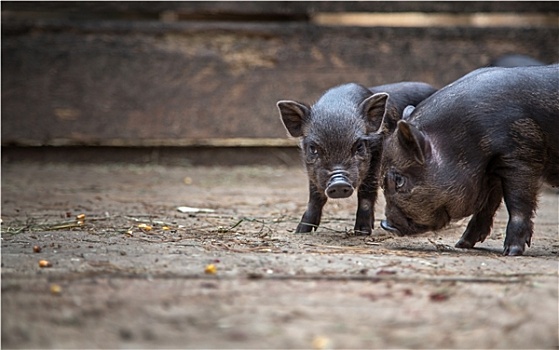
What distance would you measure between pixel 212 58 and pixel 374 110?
4068mm

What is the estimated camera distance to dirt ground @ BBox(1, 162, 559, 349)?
2.71 m

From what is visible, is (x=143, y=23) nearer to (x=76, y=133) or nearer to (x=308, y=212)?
(x=76, y=133)

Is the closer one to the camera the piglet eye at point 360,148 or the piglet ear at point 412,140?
the piglet ear at point 412,140

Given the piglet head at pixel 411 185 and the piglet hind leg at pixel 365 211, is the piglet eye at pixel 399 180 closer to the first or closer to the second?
the piglet head at pixel 411 185

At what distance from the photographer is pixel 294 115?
554 cm

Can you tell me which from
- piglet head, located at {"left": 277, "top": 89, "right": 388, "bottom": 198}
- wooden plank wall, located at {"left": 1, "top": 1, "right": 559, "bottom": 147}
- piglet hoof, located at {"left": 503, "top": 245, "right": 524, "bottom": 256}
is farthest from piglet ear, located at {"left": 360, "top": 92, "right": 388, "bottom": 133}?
wooden plank wall, located at {"left": 1, "top": 1, "right": 559, "bottom": 147}

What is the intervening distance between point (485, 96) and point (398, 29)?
14.7 ft

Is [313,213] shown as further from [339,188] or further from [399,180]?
[399,180]

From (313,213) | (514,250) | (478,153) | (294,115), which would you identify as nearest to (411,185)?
(478,153)

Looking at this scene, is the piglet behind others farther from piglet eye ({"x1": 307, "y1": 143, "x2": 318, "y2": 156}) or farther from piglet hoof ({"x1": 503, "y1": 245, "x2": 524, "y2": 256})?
piglet eye ({"x1": 307, "y1": 143, "x2": 318, "y2": 156})

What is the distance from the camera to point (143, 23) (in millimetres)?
9148

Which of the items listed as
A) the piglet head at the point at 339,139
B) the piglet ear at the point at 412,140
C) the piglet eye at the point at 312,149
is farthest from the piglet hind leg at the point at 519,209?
the piglet eye at the point at 312,149

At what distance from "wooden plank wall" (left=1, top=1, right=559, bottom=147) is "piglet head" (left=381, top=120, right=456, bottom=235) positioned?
4209 millimetres

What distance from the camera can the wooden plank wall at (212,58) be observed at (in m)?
9.07
